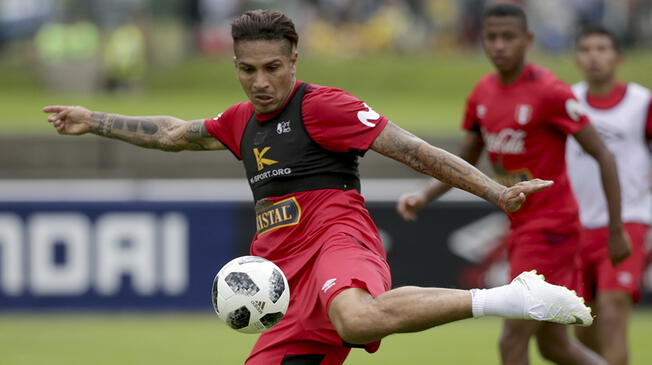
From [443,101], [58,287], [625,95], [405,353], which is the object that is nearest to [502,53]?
[625,95]

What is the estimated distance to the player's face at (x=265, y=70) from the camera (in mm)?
6328

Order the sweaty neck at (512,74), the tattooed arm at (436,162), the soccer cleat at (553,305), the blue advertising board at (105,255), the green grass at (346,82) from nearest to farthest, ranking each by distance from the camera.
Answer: the soccer cleat at (553,305) → the tattooed arm at (436,162) → the sweaty neck at (512,74) → the blue advertising board at (105,255) → the green grass at (346,82)

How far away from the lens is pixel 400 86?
2305 centimetres

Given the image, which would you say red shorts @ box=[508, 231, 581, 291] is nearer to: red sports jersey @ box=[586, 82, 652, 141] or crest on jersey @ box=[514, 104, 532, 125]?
crest on jersey @ box=[514, 104, 532, 125]

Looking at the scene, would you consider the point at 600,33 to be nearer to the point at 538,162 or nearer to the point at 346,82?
the point at 538,162

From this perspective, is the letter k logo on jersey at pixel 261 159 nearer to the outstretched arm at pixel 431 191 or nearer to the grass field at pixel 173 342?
the outstretched arm at pixel 431 191

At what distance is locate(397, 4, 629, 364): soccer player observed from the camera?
7.74 meters

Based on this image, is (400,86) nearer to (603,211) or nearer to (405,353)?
(405,353)

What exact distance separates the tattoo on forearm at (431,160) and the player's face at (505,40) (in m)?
1.74

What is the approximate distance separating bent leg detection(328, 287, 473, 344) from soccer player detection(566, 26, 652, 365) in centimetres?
330

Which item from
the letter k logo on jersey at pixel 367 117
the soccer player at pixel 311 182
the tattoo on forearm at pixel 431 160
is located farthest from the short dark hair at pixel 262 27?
the tattoo on forearm at pixel 431 160

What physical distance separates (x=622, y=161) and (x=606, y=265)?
0.83 m

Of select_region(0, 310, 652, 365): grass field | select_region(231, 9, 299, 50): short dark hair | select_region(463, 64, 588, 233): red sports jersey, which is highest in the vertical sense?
select_region(231, 9, 299, 50): short dark hair

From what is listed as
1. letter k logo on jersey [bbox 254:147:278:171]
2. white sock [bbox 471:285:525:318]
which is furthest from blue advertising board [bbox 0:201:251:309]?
white sock [bbox 471:285:525:318]
